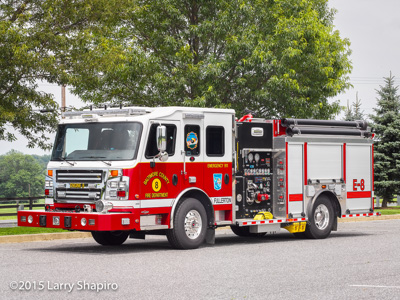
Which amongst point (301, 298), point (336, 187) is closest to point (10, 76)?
point (336, 187)

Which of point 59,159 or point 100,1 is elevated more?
point 100,1

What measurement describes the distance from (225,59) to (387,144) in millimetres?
13807

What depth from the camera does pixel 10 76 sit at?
19734mm

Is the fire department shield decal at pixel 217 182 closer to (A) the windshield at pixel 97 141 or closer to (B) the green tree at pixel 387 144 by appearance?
(A) the windshield at pixel 97 141

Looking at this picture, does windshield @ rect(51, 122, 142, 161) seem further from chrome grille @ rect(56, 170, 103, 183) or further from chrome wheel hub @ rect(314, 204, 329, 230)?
chrome wheel hub @ rect(314, 204, 329, 230)

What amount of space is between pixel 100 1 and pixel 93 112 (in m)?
7.41

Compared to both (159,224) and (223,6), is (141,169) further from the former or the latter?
(223,6)

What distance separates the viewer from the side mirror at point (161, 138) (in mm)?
13695

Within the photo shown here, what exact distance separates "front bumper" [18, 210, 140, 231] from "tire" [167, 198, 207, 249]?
925 millimetres

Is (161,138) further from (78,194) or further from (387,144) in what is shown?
(387,144)

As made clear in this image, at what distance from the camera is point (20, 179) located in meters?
102

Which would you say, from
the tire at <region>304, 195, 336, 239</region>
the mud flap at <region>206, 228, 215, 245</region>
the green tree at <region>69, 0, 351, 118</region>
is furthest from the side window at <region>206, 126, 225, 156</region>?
the green tree at <region>69, 0, 351, 118</region>

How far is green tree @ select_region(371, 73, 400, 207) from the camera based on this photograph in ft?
118

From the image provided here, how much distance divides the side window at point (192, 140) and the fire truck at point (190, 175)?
0.07ft
